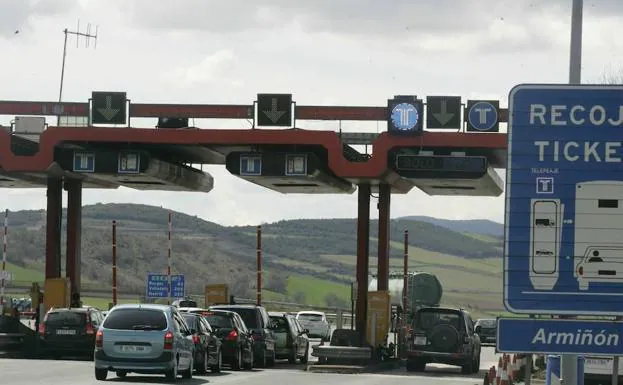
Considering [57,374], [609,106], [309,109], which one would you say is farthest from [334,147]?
[609,106]

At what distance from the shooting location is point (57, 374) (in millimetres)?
30109

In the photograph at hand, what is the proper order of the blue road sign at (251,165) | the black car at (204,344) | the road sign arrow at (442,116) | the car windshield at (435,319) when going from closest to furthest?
1. the black car at (204,344)
2. the road sign arrow at (442,116)
3. the car windshield at (435,319)
4. the blue road sign at (251,165)

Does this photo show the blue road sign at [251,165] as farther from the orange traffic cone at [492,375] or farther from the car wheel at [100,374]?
the orange traffic cone at [492,375]

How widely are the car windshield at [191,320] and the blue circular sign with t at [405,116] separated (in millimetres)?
8811

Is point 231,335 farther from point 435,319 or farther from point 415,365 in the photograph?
point 435,319

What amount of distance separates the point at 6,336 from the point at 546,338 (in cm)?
3037

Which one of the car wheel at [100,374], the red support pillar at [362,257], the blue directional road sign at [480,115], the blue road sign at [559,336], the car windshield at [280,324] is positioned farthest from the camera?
the car windshield at [280,324]

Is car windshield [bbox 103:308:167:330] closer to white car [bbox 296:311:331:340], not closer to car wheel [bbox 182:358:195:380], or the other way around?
car wheel [bbox 182:358:195:380]

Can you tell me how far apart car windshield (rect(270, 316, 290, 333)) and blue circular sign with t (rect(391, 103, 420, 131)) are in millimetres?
6821

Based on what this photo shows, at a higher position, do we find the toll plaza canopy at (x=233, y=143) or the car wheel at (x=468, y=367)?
the toll plaza canopy at (x=233, y=143)

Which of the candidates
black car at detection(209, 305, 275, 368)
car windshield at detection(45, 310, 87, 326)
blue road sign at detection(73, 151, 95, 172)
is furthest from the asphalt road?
blue road sign at detection(73, 151, 95, 172)

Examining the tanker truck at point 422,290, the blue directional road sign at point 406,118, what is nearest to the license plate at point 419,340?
the blue directional road sign at point 406,118

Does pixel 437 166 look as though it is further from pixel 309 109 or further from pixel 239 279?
pixel 239 279

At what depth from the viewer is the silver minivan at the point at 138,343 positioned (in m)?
28.5
